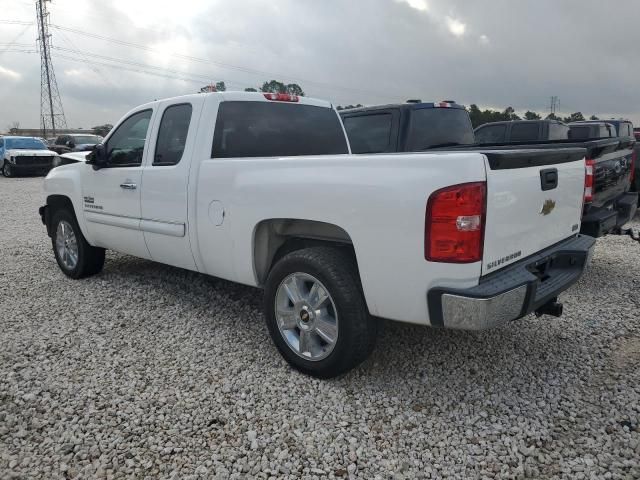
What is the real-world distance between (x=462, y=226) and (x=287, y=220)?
1.25 metres

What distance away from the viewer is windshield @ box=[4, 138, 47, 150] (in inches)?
861

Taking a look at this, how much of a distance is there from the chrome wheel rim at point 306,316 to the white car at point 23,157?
21.0 m

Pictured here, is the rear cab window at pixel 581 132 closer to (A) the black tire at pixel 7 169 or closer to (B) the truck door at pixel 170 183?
(B) the truck door at pixel 170 183

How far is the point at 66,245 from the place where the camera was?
18.9ft

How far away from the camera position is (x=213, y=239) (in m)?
3.76

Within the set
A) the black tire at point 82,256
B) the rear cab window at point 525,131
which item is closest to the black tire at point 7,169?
the black tire at point 82,256

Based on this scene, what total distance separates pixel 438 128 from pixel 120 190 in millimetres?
3611

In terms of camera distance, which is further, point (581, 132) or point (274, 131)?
point (581, 132)

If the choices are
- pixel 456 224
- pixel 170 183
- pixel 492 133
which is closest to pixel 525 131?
pixel 492 133

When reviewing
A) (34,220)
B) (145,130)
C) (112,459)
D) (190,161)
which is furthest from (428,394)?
(34,220)

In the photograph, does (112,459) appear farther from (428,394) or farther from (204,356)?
(428,394)

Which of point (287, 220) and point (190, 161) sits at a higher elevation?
point (190, 161)

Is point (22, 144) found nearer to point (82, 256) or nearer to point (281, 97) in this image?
point (82, 256)

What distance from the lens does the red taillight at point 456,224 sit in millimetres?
2494
